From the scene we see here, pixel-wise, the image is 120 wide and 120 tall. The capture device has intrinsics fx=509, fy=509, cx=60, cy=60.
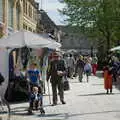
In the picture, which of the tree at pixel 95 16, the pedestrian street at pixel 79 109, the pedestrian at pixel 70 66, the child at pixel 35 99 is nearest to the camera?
the pedestrian street at pixel 79 109

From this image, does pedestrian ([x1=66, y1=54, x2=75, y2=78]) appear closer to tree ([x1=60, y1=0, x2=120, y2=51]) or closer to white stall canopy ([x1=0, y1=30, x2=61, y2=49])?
white stall canopy ([x1=0, y1=30, x2=61, y2=49])

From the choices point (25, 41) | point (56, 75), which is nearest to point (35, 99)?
point (56, 75)

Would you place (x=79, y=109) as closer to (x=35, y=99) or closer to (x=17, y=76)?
(x=35, y=99)

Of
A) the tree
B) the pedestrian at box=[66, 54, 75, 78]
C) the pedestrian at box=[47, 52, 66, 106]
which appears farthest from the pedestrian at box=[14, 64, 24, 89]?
the tree

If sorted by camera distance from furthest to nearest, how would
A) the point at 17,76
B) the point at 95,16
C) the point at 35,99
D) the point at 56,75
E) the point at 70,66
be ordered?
the point at 95,16 → the point at 70,66 → the point at 17,76 → the point at 56,75 → the point at 35,99

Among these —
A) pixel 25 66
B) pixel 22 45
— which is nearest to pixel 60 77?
pixel 22 45

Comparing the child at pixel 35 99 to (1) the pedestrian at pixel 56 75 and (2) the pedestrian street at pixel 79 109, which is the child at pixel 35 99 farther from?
(1) the pedestrian at pixel 56 75

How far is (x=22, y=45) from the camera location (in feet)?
56.0

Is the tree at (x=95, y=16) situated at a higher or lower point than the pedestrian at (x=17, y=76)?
higher

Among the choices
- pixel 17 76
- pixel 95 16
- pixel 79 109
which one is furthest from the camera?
pixel 95 16

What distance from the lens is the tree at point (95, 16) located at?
59.0 metres

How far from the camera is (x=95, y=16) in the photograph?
2398 inches

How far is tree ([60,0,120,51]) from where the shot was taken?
58997 mm

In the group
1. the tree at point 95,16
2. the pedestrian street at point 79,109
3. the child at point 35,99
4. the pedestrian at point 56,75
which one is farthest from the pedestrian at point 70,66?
the tree at point 95,16
